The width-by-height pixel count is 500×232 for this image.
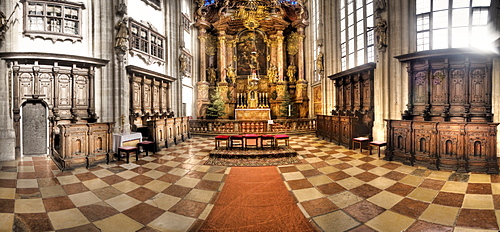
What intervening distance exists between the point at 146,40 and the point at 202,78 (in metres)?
7.28

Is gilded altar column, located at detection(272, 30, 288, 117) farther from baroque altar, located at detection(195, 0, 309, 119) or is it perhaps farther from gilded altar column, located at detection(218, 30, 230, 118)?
gilded altar column, located at detection(218, 30, 230, 118)

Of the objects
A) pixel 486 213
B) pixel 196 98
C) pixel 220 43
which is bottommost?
pixel 486 213

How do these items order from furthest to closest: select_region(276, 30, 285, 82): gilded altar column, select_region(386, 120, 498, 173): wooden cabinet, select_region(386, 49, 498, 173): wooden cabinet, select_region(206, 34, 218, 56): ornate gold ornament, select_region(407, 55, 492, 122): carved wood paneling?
select_region(206, 34, 218, 56): ornate gold ornament, select_region(276, 30, 285, 82): gilded altar column, select_region(407, 55, 492, 122): carved wood paneling, select_region(386, 49, 498, 173): wooden cabinet, select_region(386, 120, 498, 173): wooden cabinet

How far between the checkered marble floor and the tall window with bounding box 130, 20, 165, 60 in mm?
7287

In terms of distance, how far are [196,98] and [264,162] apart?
13.8 m

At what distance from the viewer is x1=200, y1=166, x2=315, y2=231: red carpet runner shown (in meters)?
3.12

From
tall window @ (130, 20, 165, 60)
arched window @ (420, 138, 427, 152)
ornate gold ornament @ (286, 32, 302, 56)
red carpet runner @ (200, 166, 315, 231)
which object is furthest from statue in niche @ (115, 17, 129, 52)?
ornate gold ornament @ (286, 32, 302, 56)

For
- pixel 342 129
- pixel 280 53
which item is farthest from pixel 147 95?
pixel 280 53

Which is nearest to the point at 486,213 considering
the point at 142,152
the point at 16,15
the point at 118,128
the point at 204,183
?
the point at 204,183

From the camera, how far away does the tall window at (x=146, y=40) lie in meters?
11.0

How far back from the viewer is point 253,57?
18.8 meters

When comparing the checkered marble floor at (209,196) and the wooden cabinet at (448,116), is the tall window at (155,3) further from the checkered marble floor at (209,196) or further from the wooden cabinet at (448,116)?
the wooden cabinet at (448,116)

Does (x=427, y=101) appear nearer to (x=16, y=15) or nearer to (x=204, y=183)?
(x=204, y=183)

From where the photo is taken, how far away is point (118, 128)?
30.6ft
